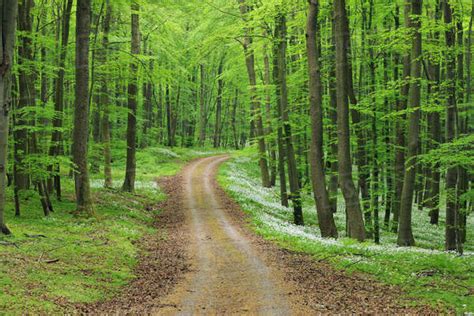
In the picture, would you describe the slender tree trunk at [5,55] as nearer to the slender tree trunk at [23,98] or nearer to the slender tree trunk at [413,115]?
the slender tree trunk at [23,98]

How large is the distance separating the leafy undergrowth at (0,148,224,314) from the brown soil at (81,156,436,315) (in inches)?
22.4

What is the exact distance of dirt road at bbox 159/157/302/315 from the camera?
879 centimetres

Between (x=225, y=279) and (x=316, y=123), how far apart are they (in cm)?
816

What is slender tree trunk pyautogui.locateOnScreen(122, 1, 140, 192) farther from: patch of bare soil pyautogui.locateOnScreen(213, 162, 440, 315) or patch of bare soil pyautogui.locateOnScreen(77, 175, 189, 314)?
patch of bare soil pyautogui.locateOnScreen(213, 162, 440, 315)

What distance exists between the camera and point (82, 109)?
16.7 m

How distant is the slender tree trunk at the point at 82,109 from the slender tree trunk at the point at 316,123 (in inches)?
334

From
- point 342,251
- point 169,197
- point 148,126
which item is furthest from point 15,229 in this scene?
point 148,126

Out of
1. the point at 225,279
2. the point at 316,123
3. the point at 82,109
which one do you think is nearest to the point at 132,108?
the point at 82,109

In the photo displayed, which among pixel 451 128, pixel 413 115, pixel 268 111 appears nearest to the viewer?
pixel 413 115

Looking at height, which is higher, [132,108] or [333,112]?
[132,108]

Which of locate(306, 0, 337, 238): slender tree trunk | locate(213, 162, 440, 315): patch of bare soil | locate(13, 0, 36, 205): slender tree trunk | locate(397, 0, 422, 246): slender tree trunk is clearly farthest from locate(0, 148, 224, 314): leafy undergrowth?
locate(397, 0, 422, 246): slender tree trunk

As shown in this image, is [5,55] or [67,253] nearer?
[5,55]

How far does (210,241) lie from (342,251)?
190 inches

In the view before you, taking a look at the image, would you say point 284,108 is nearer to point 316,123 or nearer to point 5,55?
point 316,123
